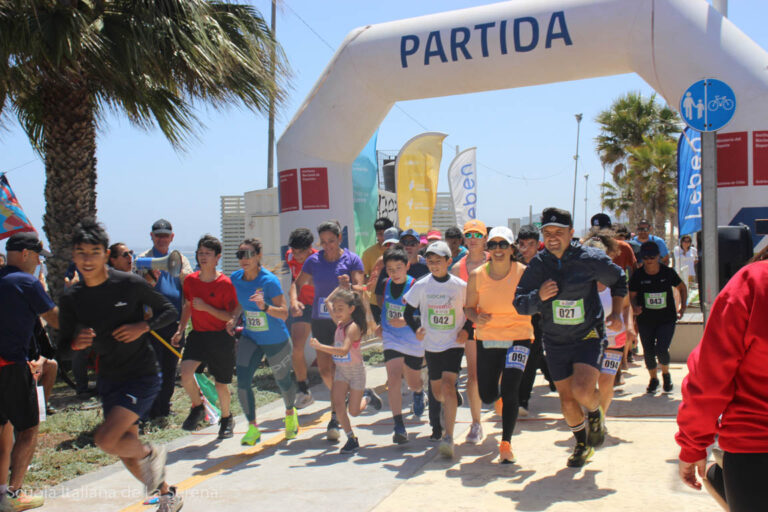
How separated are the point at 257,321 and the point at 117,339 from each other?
2021 mm

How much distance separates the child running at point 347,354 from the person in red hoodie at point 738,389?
4056 mm

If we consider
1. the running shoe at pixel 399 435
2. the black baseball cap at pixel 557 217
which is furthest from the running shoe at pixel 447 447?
the black baseball cap at pixel 557 217

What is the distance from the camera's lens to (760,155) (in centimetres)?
733

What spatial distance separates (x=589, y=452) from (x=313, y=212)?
5.52 m

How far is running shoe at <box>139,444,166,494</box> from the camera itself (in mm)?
4543

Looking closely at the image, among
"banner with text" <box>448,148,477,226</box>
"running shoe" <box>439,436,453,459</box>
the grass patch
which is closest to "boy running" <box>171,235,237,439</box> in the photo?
the grass patch

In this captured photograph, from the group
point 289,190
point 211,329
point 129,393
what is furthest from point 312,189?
point 129,393

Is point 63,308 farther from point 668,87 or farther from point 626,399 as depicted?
point 668,87

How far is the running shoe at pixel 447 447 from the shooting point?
572 centimetres

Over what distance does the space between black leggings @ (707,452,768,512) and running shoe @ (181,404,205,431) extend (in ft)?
17.9

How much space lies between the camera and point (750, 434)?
231 centimetres

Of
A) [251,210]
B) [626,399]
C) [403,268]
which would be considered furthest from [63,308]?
[251,210]

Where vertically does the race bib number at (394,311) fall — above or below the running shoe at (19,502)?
above

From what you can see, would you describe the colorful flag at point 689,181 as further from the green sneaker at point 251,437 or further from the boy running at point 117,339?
the boy running at point 117,339
